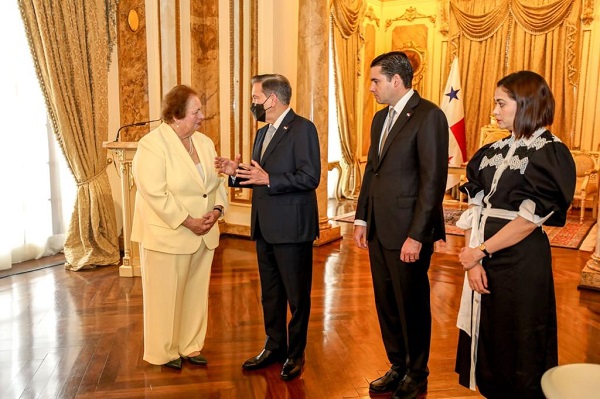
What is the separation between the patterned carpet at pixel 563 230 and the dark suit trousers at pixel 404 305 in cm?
426

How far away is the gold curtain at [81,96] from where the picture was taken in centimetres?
506

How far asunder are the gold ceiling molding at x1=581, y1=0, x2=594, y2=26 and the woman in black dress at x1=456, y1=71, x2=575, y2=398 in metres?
7.86

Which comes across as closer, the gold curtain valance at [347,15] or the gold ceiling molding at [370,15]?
the gold curtain valance at [347,15]

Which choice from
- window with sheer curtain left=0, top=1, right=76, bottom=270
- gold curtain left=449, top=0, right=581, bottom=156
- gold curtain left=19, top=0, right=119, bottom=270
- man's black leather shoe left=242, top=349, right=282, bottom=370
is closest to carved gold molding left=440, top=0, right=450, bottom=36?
gold curtain left=449, top=0, right=581, bottom=156

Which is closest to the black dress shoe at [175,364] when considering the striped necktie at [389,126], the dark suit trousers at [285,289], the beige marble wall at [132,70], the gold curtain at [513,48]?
the dark suit trousers at [285,289]

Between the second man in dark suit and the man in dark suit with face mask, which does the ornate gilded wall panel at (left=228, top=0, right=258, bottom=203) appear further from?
the second man in dark suit

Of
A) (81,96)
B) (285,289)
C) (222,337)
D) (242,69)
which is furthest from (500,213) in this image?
(242,69)

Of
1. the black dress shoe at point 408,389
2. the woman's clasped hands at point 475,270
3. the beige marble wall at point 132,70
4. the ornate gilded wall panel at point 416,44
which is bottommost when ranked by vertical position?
the black dress shoe at point 408,389

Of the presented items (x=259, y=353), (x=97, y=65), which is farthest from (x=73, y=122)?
(x=259, y=353)

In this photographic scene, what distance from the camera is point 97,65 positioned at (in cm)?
545

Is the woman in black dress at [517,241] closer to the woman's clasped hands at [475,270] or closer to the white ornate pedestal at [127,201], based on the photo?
the woman's clasped hands at [475,270]

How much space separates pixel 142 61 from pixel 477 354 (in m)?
4.71

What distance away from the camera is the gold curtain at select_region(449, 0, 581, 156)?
893 cm

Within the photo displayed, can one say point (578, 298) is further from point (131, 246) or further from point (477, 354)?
point (131, 246)
